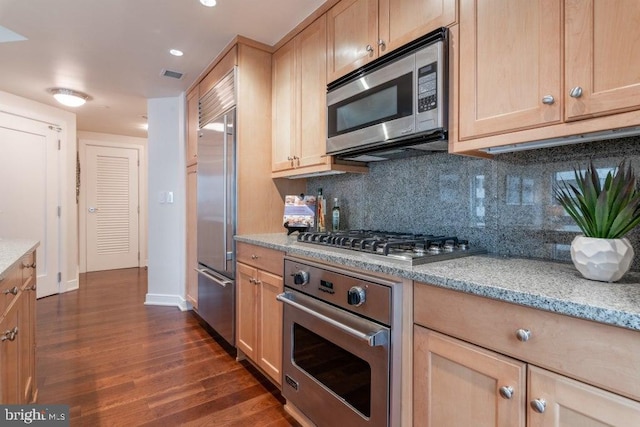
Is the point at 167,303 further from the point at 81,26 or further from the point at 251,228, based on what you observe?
the point at 81,26

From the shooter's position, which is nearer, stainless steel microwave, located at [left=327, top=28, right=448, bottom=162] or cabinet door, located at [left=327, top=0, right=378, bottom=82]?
stainless steel microwave, located at [left=327, top=28, right=448, bottom=162]

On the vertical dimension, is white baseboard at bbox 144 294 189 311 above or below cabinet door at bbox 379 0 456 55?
below

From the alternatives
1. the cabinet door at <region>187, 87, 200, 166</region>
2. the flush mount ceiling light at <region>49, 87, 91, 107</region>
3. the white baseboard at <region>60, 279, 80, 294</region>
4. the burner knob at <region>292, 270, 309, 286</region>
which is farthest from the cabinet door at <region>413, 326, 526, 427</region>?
the white baseboard at <region>60, 279, 80, 294</region>

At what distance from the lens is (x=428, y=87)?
134 cm

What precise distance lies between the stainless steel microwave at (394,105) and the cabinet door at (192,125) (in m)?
1.81

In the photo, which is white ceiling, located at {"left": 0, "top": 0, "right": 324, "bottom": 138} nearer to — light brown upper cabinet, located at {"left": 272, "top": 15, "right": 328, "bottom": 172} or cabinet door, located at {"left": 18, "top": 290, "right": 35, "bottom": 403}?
light brown upper cabinet, located at {"left": 272, "top": 15, "right": 328, "bottom": 172}

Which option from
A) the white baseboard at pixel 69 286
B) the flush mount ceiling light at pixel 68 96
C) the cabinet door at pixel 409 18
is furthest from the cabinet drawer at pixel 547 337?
the white baseboard at pixel 69 286

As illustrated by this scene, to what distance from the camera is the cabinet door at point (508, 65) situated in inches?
40.6

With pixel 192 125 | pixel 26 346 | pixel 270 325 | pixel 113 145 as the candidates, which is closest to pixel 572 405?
pixel 270 325

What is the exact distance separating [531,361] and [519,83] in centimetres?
86

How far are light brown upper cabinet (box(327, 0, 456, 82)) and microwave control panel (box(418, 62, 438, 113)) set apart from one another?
0.57ft

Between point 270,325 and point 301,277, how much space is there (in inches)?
19.4

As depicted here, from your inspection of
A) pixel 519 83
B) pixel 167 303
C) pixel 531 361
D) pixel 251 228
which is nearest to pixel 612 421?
pixel 531 361

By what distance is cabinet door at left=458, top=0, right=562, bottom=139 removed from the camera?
40.6 inches
